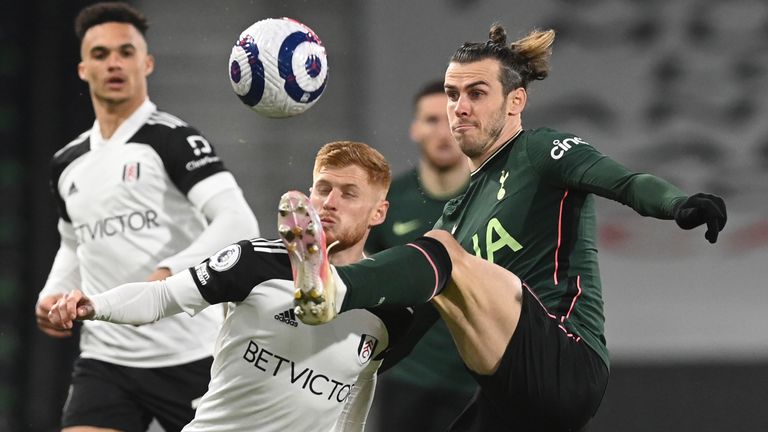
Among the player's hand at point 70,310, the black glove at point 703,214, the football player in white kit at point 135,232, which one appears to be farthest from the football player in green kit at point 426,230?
the black glove at point 703,214

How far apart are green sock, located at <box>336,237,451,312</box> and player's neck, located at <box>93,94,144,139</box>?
228 centimetres

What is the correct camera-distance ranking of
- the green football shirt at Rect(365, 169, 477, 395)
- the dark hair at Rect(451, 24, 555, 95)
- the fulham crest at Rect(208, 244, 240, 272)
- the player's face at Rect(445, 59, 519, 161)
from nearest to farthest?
the fulham crest at Rect(208, 244, 240, 272) < the player's face at Rect(445, 59, 519, 161) < the dark hair at Rect(451, 24, 555, 95) < the green football shirt at Rect(365, 169, 477, 395)

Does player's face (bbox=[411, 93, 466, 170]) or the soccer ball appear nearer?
the soccer ball

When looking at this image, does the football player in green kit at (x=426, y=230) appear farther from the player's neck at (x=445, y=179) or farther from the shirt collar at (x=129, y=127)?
the shirt collar at (x=129, y=127)

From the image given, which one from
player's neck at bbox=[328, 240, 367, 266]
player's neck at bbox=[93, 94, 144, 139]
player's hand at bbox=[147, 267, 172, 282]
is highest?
player's neck at bbox=[93, 94, 144, 139]

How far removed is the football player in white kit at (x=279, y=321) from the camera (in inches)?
136

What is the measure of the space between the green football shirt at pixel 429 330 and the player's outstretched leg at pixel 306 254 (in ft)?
6.40

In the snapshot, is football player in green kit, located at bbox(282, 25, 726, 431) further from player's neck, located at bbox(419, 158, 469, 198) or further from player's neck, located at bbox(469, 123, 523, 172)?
player's neck, located at bbox(419, 158, 469, 198)

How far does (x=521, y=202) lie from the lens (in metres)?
3.86

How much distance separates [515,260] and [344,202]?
0.59m

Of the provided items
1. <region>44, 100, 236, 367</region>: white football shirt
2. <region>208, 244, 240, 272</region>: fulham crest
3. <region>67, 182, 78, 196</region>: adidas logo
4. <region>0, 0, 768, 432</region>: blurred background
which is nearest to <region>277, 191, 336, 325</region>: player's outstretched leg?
<region>208, 244, 240, 272</region>: fulham crest

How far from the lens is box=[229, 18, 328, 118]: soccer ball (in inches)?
169

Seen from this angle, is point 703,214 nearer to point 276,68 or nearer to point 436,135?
point 276,68

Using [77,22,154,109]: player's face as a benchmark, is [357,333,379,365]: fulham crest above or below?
below
